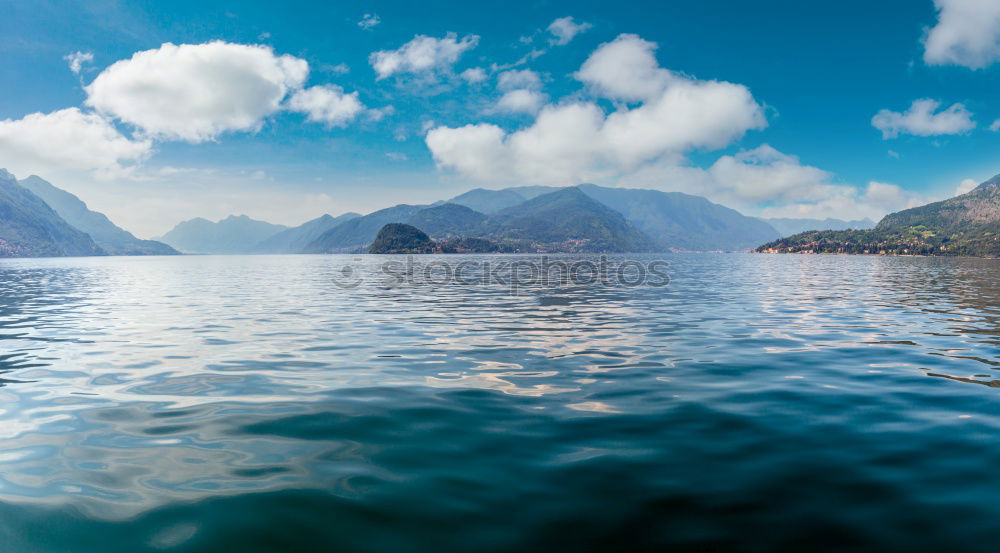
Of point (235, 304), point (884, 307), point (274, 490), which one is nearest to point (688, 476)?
point (274, 490)

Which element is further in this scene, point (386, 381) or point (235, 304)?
point (235, 304)

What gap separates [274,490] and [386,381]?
21.5 ft

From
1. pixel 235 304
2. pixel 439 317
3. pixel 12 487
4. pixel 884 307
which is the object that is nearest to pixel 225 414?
pixel 12 487

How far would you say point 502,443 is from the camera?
918 cm

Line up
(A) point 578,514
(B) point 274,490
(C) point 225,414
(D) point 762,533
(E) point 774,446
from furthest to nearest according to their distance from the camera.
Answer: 1. (C) point 225,414
2. (E) point 774,446
3. (B) point 274,490
4. (A) point 578,514
5. (D) point 762,533

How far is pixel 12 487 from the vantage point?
24.4ft

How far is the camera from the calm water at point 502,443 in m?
6.29

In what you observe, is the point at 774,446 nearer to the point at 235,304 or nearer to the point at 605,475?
the point at 605,475

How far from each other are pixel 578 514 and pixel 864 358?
49.7 feet

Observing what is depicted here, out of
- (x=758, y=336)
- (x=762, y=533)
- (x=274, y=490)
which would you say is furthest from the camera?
(x=758, y=336)

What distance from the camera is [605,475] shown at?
7750 mm

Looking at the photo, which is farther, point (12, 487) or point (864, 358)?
point (864, 358)

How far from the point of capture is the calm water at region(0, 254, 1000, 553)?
6.29m

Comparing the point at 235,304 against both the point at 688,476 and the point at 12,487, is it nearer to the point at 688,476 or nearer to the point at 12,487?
the point at 12,487
